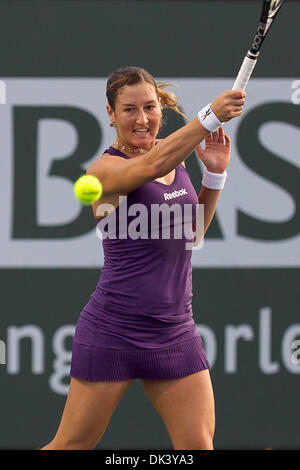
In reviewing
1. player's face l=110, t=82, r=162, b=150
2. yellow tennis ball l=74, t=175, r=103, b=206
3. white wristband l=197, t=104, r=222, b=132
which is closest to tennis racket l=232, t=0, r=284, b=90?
white wristband l=197, t=104, r=222, b=132

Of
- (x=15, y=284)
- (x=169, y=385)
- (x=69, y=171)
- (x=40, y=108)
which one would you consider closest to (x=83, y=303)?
(x=15, y=284)

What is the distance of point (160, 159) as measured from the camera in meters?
2.95

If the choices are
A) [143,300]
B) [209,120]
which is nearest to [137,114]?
[209,120]

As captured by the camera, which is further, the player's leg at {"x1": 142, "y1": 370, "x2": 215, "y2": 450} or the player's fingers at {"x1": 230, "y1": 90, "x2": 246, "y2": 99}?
the player's leg at {"x1": 142, "y1": 370, "x2": 215, "y2": 450}

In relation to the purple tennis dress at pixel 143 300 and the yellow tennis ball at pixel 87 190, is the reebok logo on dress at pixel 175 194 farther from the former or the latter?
the yellow tennis ball at pixel 87 190

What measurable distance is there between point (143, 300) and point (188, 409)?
0.44m

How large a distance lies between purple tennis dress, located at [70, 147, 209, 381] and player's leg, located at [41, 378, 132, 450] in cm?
4

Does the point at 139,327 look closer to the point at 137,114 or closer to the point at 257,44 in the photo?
the point at 137,114

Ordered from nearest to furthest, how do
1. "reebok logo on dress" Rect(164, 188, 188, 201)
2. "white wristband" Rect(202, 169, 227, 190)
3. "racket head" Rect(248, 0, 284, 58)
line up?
1. "racket head" Rect(248, 0, 284, 58)
2. "reebok logo on dress" Rect(164, 188, 188, 201)
3. "white wristband" Rect(202, 169, 227, 190)

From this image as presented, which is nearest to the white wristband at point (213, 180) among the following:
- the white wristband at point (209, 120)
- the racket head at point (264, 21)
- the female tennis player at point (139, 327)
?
the female tennis player at point (139, 327)

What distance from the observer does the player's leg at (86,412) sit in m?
3.20

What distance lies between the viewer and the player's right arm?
2.84 metres

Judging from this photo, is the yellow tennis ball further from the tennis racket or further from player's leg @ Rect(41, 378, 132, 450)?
player's leg @ Rect(41, 378, 132, 450)

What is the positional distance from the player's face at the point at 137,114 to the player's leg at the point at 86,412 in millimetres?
926
